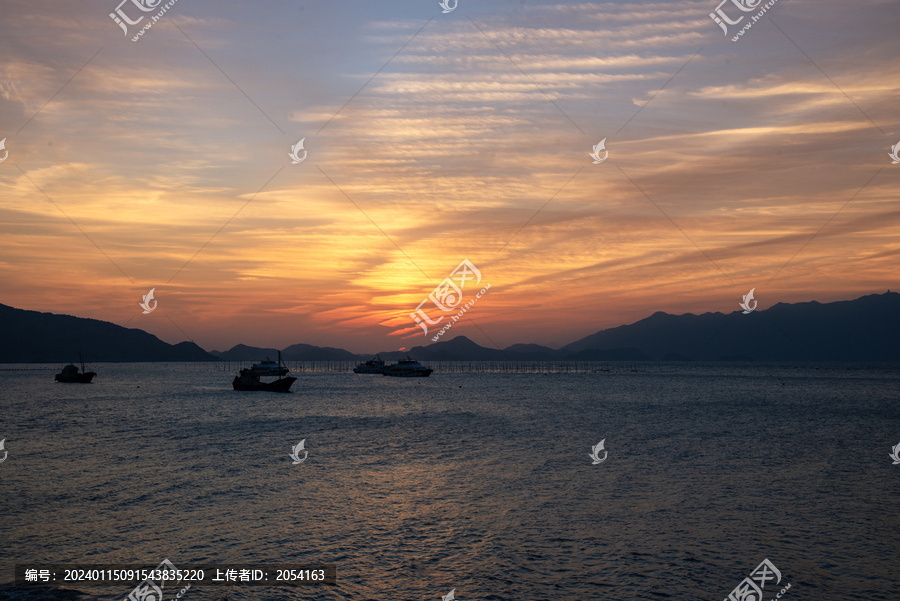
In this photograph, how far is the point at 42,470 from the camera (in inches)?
1326

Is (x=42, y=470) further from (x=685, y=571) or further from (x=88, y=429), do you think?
(x=685, y=571)

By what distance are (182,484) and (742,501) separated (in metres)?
27.6

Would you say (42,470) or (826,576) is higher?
(42,470)

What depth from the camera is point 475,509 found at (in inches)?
1000

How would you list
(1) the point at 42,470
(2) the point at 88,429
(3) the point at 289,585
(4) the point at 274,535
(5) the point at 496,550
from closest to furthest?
(3) the point at 289,585
(5) the point at 496,550
(4) the point at 274,535
(1) the point at 42,470
(2) the point at 88,429

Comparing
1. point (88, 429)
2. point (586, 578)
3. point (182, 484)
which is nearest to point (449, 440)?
point (182, 484)
